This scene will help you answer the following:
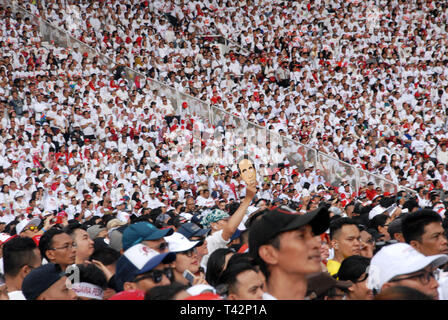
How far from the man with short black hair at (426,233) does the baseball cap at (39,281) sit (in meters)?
2.19

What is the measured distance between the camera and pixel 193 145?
16453 mm

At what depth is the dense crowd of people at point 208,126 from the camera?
5.47 meters

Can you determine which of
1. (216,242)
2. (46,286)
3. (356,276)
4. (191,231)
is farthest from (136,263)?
(191,231)

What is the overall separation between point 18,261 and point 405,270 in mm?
2733

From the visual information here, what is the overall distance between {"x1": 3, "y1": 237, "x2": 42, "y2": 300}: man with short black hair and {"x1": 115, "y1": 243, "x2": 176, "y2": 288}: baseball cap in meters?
1.15

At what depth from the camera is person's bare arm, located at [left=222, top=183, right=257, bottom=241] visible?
4777 millimetres

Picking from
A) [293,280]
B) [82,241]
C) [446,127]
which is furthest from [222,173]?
[293,280]

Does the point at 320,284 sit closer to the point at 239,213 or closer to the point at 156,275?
the point at 156,275

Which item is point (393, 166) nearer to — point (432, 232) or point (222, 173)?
point (222, 173)

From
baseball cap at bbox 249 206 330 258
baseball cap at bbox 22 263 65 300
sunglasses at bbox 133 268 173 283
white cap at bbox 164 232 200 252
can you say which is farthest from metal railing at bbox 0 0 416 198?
baseball cap at bbox 249 206 330 258

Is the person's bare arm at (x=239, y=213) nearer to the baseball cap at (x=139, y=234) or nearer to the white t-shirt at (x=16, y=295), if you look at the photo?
the baseball cap at (x=139, y=234)

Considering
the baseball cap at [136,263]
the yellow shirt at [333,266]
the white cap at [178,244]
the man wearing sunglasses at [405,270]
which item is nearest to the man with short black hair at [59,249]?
the white cap at [178,244]
